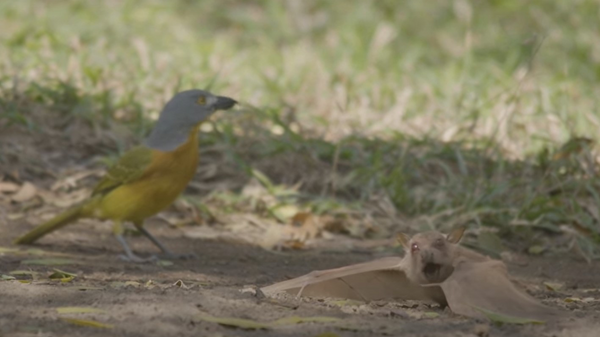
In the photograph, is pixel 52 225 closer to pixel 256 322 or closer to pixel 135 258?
pixel 135 258

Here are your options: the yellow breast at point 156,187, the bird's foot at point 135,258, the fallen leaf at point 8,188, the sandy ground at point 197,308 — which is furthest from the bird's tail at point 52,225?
the fallen leaf at point 8,188

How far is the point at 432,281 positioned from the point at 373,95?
184 inches

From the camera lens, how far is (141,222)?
5973 millimetres

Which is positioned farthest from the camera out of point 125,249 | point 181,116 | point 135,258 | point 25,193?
point 25,193

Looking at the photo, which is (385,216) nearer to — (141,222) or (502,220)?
(502,220)

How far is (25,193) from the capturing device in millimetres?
6480

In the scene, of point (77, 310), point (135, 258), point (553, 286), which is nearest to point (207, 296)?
point (77, 310)

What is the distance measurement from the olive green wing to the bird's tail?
18cm

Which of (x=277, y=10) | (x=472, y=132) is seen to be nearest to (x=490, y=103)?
(x=472, y=132)

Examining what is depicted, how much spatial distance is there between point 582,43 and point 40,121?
5.60 m

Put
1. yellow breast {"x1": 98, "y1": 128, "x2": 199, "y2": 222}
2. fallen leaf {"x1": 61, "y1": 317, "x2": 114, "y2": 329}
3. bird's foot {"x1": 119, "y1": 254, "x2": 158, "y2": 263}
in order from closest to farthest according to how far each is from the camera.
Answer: fallen leaf {"x1": 61, "y1": 317, "x2": 114, "y2": 329}
bird's foot {"x1": 119, "y1": 254, "x2": 158, "y2": 263}
yellow breast {"x1": 98, "y1": 128, "x2": 199, "y2": 222}

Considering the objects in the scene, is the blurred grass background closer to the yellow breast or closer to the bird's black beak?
the bird's black beak

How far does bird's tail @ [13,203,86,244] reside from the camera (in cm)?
561

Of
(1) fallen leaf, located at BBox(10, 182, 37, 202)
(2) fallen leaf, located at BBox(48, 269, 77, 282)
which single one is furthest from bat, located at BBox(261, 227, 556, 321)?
(1) fallen leaf, located at BBox(10, 182, 37, 202)
